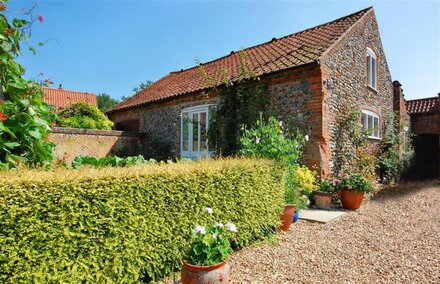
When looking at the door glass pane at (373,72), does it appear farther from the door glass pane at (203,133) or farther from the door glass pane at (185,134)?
the door glass pane at (185,134)

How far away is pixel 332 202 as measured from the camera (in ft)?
26.2

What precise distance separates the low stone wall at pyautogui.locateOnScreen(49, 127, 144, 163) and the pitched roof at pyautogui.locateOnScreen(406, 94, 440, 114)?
50.7 ft

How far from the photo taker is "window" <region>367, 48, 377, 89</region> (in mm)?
11567

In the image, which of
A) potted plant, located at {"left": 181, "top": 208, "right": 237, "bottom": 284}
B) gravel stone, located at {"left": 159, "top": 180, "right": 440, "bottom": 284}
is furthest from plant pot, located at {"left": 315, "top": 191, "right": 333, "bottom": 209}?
potted plant, located at {"left": 181, "top": 208, "right": 237, "bottom": 284}

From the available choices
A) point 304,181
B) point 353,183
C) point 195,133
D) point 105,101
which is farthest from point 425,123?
point 105,101

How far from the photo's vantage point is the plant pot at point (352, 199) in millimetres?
7286

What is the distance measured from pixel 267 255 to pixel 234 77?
7.00 metres

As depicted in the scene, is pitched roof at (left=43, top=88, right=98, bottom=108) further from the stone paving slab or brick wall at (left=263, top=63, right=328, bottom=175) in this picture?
the stone paving slab

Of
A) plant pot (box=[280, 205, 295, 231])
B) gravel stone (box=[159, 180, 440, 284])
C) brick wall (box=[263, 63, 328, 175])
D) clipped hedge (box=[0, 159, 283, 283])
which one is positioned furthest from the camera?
brick wall (box=[263, 63, 328, 175])

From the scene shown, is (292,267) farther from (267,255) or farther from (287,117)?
(287,117)

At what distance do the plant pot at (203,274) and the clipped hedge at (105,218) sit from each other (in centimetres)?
52

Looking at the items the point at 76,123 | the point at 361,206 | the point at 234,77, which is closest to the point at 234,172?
the point at 361,206

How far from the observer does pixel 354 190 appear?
7.34m

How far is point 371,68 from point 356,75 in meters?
2.13
